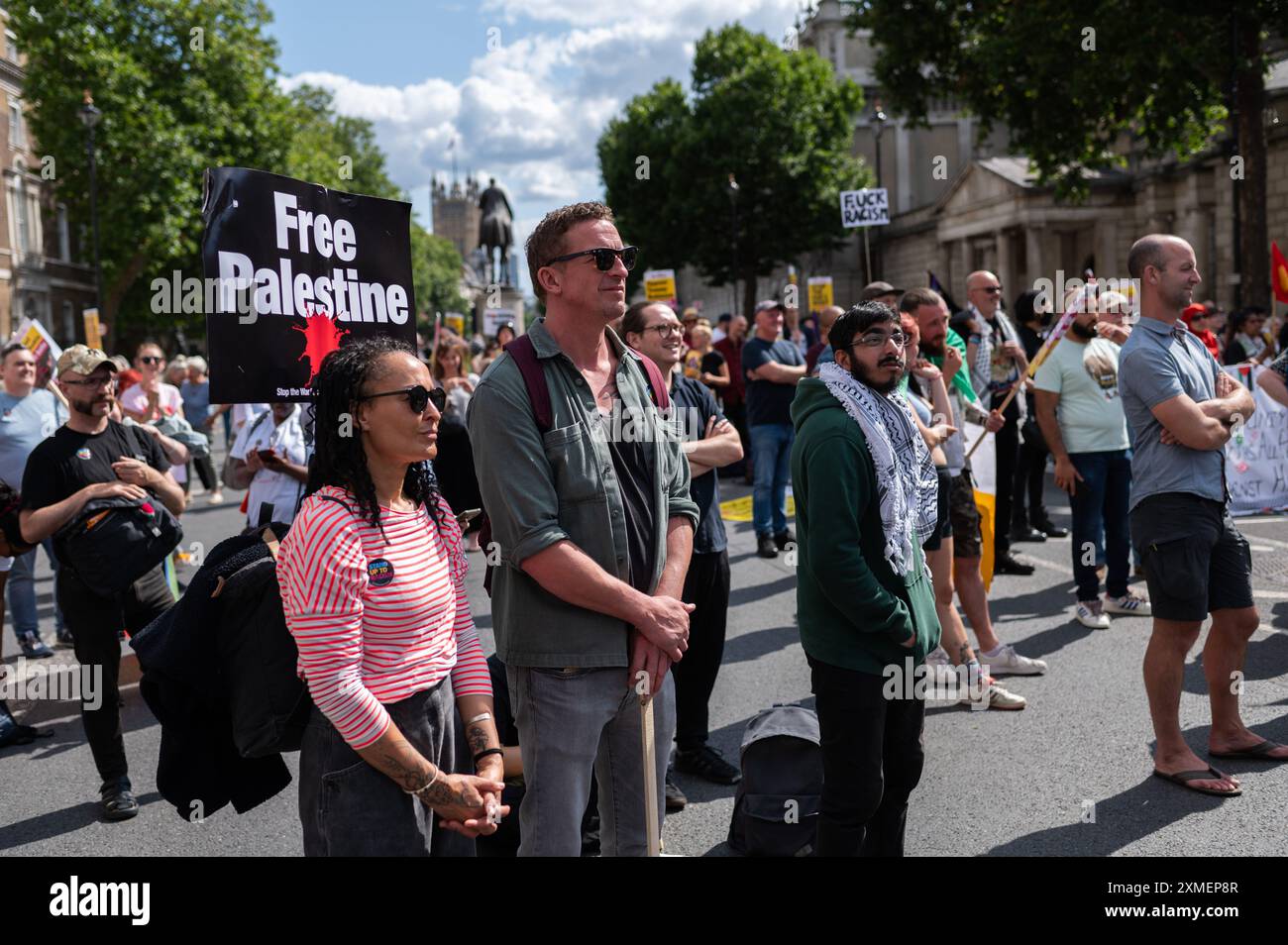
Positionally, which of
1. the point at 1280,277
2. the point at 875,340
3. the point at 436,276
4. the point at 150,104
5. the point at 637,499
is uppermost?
the point at 436,276

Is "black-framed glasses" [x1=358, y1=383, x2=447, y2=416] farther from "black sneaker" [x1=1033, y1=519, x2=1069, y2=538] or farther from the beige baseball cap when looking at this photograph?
"black sneaker" [x1=1033, y1=519, x2=1069, y2=538]

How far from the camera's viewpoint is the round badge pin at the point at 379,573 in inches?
101

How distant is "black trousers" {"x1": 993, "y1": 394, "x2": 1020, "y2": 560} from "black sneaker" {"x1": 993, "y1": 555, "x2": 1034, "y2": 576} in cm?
5

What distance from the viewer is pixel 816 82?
5281 cm

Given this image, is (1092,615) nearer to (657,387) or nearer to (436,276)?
(657,387)

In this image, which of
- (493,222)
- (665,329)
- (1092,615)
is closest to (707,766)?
(665,329)

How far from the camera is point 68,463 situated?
504cm

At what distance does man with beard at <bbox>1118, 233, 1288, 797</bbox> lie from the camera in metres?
4.56

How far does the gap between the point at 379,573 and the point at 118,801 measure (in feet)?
10.2

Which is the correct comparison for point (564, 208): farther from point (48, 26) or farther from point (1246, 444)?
point (48, 26)

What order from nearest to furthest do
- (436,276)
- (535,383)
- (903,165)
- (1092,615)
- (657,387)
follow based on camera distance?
(535,383) < (657,387) < (1092,615) < (903,165) < (436,276)

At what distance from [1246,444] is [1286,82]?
79.5 ft

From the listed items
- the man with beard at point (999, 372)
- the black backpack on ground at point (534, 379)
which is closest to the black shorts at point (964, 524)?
the man with beard at point (999, 372)
